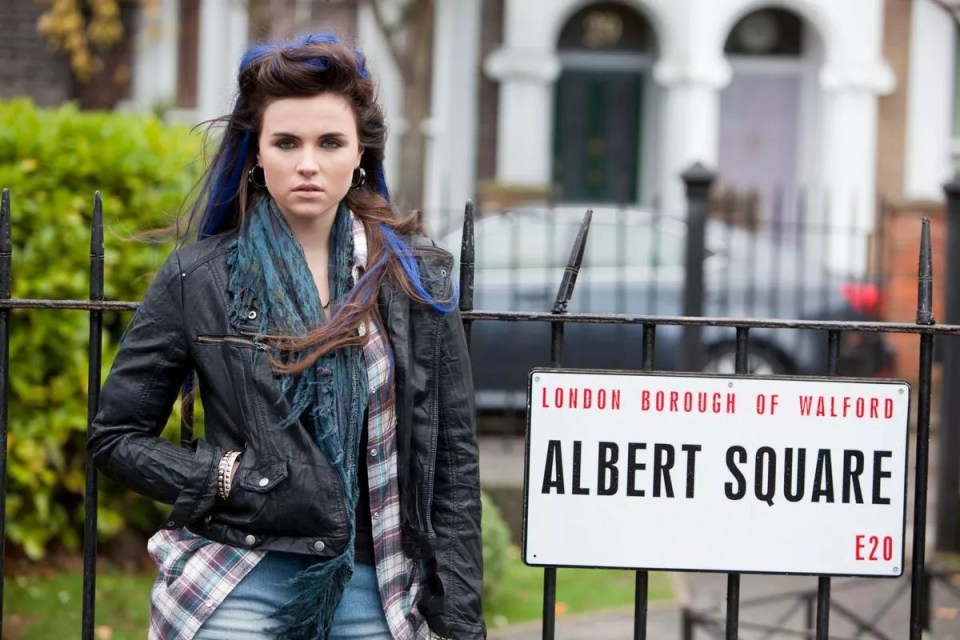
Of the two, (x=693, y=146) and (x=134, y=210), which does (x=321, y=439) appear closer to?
(x=134, y=210)

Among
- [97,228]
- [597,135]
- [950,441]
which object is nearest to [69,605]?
[97,228]

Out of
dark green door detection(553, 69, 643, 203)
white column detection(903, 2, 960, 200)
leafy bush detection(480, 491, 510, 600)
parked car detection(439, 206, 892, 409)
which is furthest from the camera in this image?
dark green door detection(553, 69, 643, 203)

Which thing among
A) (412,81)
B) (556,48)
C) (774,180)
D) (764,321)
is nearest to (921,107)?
(774,180)

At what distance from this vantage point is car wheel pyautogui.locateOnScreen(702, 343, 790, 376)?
32.2 ft

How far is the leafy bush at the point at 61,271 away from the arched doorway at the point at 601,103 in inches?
425

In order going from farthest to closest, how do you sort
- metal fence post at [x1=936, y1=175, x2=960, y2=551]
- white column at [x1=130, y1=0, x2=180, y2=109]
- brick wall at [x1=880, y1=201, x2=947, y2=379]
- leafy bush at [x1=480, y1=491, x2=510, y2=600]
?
white column at [x1=130, y1=0, x2=180, y2=109], brick wall at [x1=880, y1=201, x2=947, y2=379], metal fence post at [x1=936, y1=175, x2=960, y2=551], leafy bush at [x1=480, y1=491, x2=510, y2=600]

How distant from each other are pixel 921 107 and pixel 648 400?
1352 cm

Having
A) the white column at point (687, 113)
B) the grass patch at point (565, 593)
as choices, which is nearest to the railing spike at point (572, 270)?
the grass patch at point (565, 593)

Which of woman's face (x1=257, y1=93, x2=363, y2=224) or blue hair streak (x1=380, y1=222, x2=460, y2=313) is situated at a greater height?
woman's face (x1=257, y1=93, x2=363, y2=224)

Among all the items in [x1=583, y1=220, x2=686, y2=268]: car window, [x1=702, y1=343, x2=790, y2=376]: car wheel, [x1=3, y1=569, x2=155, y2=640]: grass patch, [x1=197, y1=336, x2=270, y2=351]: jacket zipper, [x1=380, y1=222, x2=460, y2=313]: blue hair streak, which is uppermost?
[x1=583, y1=220, x2=686, y2=268]: car window

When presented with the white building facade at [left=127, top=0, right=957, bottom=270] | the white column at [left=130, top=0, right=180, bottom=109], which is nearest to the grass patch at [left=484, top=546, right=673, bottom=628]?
the white building facade at [left=127, top=0, right=957, bottom=270]

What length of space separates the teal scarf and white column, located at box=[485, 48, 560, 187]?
12.7m

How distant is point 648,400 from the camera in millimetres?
3043

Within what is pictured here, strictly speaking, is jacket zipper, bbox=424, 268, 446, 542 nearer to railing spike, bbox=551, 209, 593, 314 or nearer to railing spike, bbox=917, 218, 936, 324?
railing spike, bbox=551, 209, 593, 314
